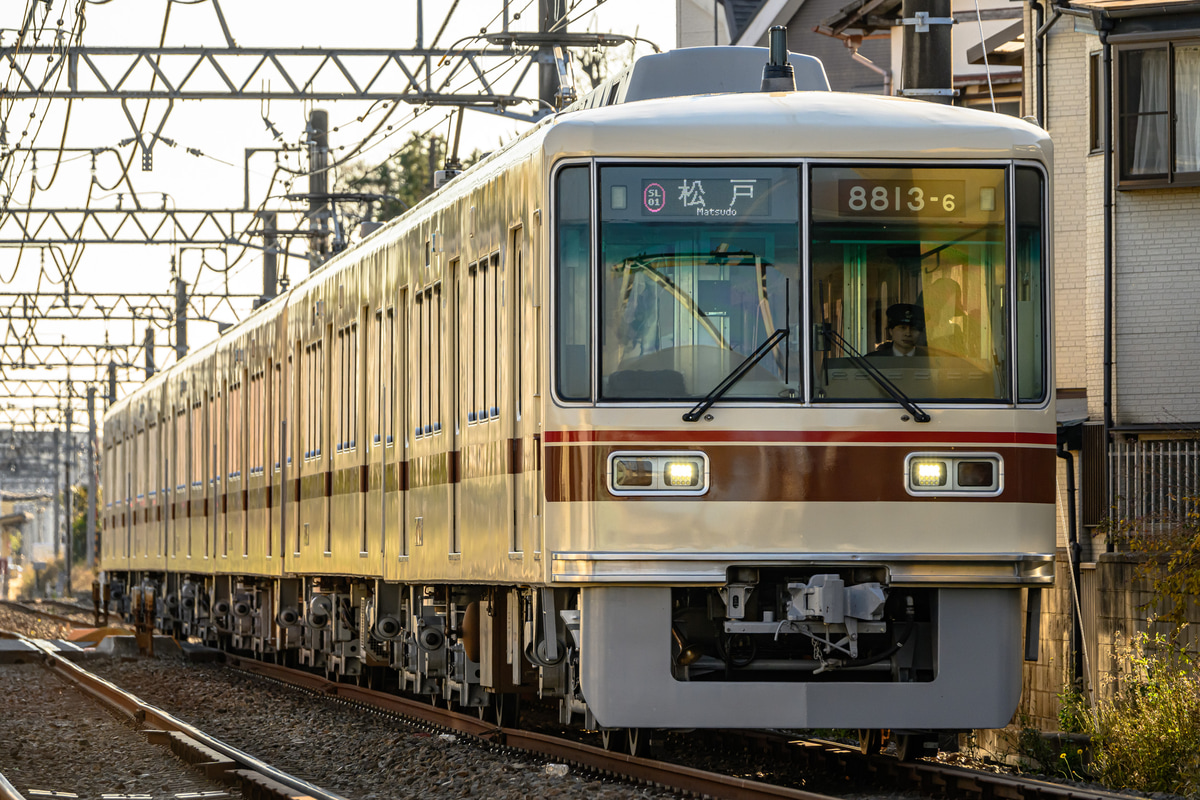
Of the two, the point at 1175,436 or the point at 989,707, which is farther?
the point at 1175,436

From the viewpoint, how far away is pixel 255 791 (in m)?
10.4

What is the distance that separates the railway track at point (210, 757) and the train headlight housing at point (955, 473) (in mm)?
3172

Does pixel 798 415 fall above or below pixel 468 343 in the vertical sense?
below

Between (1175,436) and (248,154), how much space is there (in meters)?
18.2

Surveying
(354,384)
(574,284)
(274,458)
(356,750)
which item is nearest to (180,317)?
(274,458)

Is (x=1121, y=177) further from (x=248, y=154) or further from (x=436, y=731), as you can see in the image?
(x=248, y=154)

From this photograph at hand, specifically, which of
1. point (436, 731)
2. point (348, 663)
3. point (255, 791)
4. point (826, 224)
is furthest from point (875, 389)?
point (348, 663)

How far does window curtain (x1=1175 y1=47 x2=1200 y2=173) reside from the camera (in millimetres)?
16812

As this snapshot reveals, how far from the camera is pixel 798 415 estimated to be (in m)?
9.30

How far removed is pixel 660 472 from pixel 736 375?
556 millimetres

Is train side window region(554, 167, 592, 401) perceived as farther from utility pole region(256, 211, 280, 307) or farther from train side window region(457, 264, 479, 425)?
utility pole region(256, 211, 280, 307)

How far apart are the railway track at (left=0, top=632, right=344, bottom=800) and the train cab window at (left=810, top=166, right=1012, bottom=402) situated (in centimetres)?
329

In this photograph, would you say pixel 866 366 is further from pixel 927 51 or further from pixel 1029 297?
pixel 927 51

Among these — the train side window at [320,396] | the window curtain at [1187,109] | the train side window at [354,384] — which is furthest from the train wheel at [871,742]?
the window curtain at [1187,109]
